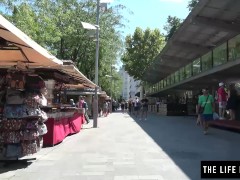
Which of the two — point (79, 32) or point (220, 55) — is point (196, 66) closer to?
point (220, 55)

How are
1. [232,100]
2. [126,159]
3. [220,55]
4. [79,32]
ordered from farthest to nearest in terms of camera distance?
[79,32] < [220,55] < [232,100] < [126,159]

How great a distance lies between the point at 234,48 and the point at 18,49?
1194cm

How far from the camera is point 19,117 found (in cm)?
898

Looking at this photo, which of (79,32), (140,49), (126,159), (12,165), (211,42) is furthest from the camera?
(140,49)

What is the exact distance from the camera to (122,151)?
10953mm

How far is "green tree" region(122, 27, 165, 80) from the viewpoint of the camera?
6688 centimetres

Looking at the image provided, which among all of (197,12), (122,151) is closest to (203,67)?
(197,12)

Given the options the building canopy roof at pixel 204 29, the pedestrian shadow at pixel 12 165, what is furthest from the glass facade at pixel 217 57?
the pedestrian shadow at pixel 12 165

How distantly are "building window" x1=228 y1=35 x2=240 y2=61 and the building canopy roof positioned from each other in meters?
0.39

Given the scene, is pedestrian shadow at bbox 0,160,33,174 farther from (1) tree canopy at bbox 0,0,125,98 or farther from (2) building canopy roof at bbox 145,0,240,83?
(1) tree canopy at bbox 0,0,125,98

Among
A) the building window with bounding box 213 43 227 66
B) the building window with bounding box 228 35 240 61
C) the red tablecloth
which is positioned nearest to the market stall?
the red tablecloth

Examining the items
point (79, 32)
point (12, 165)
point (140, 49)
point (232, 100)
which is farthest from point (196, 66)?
point (140, 49)

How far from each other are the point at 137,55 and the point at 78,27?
31738 mm

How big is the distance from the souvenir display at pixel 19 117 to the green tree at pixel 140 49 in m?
57.1
